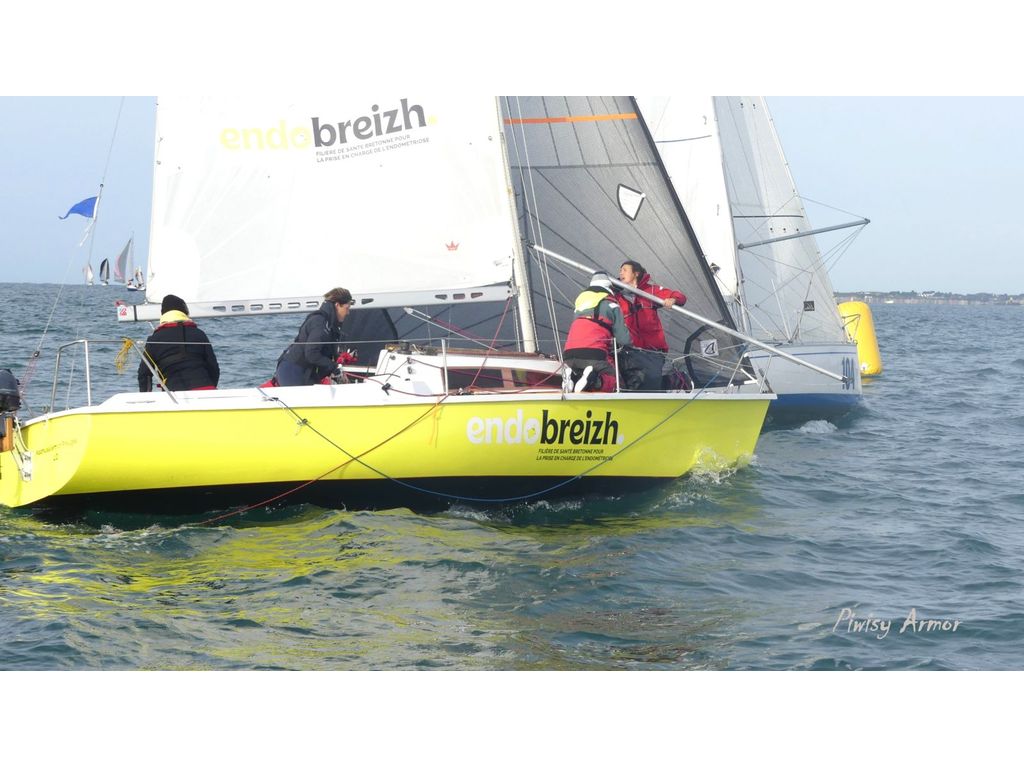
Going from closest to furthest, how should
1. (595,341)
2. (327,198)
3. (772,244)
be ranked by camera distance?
(595,341), (327,198), (772,244)

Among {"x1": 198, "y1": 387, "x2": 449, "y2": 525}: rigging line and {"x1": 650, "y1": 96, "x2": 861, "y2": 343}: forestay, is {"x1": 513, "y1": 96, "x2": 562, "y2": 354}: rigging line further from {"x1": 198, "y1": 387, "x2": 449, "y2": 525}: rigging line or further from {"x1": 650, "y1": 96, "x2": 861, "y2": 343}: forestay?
{"x1": 650, "y1": 96, "x2": 861, "y2": 343}: forestay

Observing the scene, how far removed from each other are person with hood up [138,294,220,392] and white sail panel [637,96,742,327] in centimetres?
919

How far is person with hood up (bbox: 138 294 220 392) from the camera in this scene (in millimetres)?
8992

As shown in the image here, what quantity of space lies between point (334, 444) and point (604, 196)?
173 inches

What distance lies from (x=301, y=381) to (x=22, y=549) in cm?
251

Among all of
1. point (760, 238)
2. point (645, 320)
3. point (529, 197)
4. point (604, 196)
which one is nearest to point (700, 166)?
point (760, 238)

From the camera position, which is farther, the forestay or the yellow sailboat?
the forestay

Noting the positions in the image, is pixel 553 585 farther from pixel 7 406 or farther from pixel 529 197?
pixel 529 197

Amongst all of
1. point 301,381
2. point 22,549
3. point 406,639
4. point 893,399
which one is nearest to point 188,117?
point 301,381

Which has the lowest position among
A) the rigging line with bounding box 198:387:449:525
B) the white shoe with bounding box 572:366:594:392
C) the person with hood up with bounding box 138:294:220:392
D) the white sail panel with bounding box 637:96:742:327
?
the rigging line with bounding box 198:387:449:525

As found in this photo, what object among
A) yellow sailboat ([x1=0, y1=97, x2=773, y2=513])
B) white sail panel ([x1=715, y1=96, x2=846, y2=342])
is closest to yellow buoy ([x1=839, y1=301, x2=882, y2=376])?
white sail panel ([x1=715, y1=96, x2=846, y2=342])

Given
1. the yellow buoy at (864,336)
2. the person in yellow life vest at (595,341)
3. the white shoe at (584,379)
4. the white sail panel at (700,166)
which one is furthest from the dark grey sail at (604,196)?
the yellow buoy at (864,336)

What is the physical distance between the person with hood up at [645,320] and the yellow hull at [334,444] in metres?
0.96

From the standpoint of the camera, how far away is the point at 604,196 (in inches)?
447
